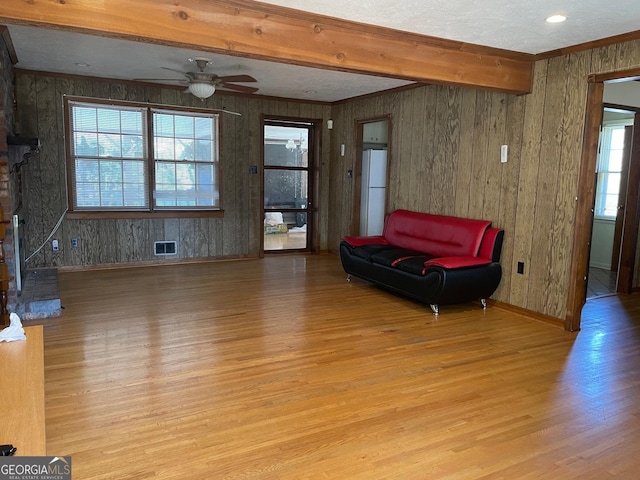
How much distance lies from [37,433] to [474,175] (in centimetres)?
480

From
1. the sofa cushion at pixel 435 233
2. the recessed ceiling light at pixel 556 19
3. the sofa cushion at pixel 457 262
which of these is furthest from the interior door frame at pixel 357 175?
the recessed ceiling light at pixel 556 19

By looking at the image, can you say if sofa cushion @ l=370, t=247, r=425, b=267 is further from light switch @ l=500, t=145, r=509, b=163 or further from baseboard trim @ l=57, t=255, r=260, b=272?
baseboard trim @ l=57, t=255, r=260, b=272

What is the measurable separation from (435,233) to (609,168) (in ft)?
11.0

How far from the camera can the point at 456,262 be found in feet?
15.1

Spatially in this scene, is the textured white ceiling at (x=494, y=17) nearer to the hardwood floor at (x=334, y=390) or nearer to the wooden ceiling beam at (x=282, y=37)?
the wooden ceiling beam at (x=282, y=37)

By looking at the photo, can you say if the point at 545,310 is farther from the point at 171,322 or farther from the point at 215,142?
the point at 215,142

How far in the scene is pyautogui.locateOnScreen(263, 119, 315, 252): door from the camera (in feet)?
25.5

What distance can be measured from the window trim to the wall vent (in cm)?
41

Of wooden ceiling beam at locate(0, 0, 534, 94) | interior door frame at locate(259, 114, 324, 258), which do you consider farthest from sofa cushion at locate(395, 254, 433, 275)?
interior door frame at locate(259, 114, 324, 258)

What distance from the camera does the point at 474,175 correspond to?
17.3ft

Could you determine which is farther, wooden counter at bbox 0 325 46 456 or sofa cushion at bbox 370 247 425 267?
sofa cushion at bbox 370 247 425 267

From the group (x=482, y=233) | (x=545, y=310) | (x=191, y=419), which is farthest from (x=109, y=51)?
(x=545, y=310)

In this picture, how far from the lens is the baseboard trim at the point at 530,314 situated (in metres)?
4.41

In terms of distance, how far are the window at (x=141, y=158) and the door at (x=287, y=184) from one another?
0.95 metres
